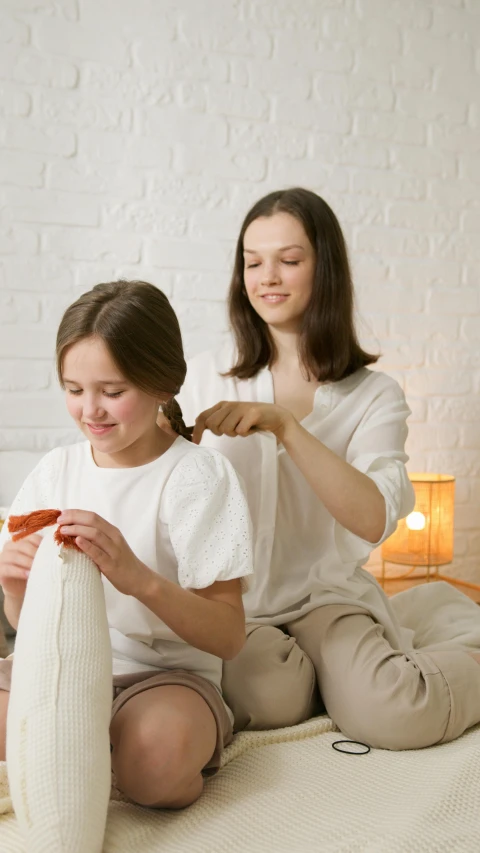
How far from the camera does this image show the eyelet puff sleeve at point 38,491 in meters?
1.44

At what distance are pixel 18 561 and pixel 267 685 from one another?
54 centimetres

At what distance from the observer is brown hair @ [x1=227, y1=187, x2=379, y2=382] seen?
71.6 inches

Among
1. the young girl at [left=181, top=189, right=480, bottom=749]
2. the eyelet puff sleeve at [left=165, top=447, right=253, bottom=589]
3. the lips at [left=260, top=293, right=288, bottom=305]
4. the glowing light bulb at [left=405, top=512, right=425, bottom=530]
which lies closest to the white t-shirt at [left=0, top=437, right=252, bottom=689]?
the eyelet puff sleeve at [left=165, top=447, right=253, bottom=589]

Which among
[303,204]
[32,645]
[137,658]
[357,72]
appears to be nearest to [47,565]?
[32,645]

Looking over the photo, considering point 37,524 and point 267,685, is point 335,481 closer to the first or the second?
point 267,685

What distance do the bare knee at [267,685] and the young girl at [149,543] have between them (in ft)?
0.39

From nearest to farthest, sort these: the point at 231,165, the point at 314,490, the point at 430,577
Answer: the point at 314,490, the point at 231,165, the point at 430,577

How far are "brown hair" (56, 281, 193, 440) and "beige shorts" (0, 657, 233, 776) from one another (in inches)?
16.7

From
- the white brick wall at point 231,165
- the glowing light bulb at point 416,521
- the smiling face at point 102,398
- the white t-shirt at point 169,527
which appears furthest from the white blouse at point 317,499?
the glowing light bulb at point 416,521

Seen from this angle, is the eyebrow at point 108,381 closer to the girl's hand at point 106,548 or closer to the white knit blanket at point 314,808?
the girl's hand at point 106,548

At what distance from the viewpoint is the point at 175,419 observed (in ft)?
5.07

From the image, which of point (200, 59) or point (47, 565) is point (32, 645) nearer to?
point (47, 565)

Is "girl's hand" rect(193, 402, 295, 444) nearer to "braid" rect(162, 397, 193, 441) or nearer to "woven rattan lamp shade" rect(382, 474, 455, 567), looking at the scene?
"braid" rect(162, 397, 193, 441)

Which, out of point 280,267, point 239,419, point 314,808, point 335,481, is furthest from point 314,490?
point 314,808
